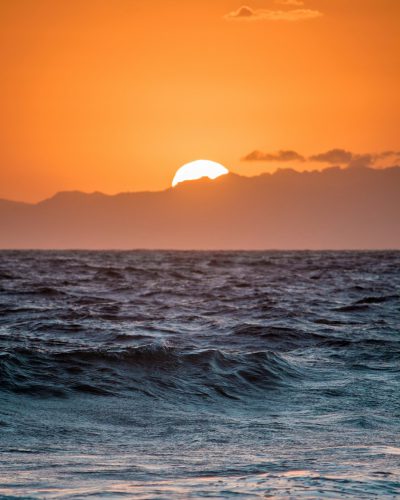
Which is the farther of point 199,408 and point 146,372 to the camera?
point 146,372

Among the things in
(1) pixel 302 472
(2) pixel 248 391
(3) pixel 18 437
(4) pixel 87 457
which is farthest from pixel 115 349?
(1) pixel 302 472

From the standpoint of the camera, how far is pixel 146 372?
15.4 meters

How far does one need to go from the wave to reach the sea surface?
0.04 metres

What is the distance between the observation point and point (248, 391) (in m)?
14.2

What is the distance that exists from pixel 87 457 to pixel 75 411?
10.8ft

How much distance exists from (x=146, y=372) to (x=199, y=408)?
9.64 feet

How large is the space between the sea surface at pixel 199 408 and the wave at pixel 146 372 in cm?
4

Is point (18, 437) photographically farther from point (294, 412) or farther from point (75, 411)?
point (294, 412)

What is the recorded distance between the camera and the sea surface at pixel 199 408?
746cm

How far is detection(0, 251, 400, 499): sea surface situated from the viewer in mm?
7465

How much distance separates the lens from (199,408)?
12.6 meters

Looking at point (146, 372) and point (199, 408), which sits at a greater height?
point (146, 372)

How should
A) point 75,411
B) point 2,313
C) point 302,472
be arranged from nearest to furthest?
point 302,472 → point 75,411 → point 2,313

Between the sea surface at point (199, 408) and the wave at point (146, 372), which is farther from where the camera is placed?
the wave at point (146, 372)
